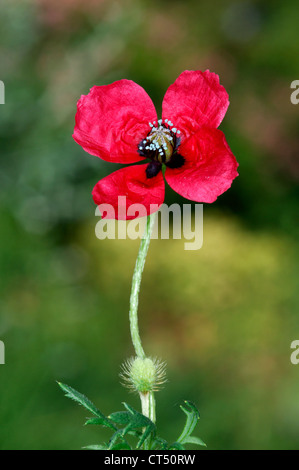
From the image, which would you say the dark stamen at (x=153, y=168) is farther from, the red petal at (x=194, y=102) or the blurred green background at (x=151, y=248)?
the blurred green background at (x=151, y=248)

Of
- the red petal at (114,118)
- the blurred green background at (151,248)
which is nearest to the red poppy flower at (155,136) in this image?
the red petal at (114,118)

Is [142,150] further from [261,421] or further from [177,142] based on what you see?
[261,421]

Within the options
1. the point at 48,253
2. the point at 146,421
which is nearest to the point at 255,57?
the point at 48,253

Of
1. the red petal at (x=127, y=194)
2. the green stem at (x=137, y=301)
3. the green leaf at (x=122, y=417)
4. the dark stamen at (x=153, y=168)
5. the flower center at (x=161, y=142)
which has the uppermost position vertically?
the flower center at (x=161, y=142)

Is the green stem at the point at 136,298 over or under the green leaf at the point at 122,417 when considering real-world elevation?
over

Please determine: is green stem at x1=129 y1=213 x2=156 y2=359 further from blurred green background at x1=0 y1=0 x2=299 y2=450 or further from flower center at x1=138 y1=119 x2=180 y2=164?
blurred green background at x1=0 y1=0 x2=299 y2=450

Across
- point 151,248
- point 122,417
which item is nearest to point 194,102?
point 122,417
